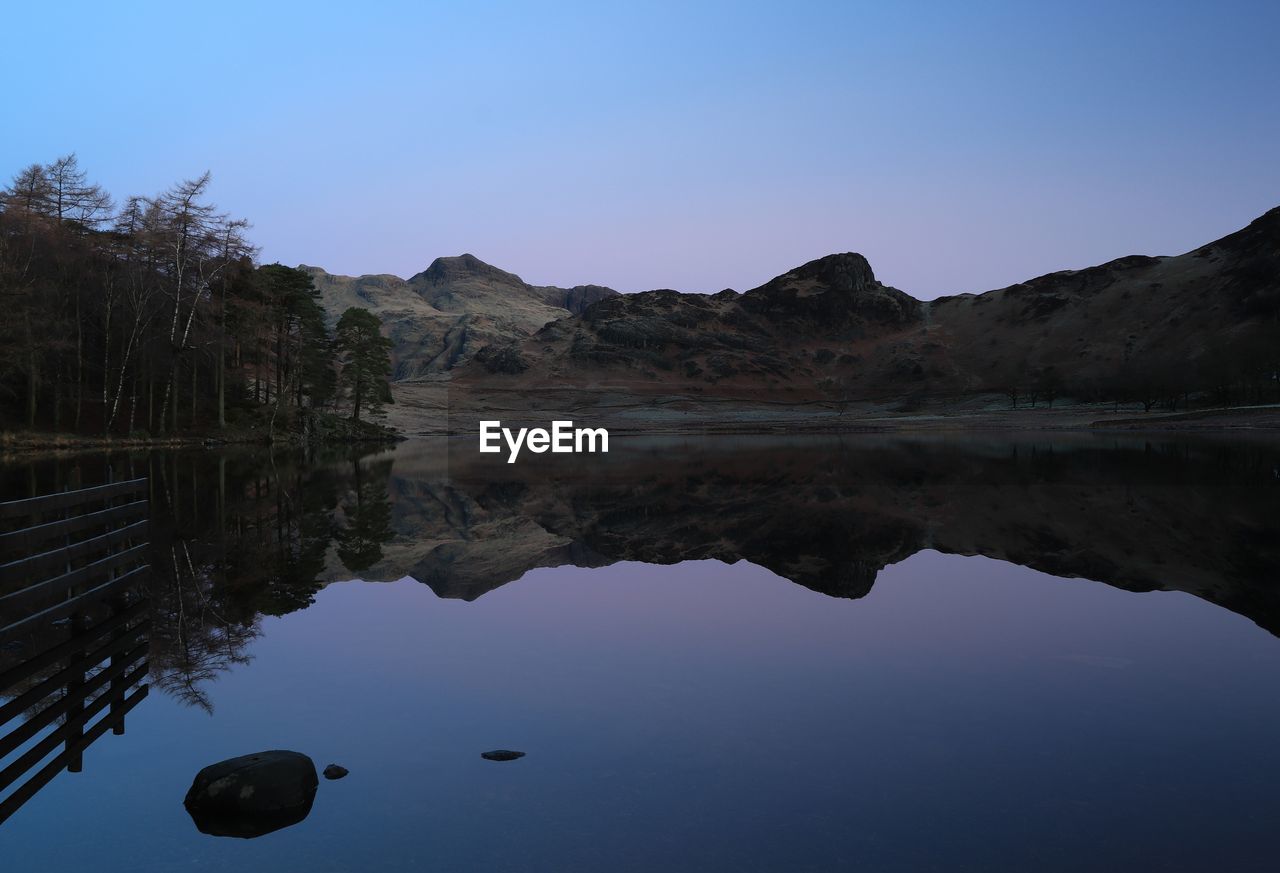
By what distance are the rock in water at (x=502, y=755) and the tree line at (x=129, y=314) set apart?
191 ft

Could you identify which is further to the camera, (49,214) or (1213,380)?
(1213,380)

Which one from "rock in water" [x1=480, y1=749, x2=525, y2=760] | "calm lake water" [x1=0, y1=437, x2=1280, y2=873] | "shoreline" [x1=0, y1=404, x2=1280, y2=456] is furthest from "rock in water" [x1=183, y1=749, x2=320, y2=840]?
"shoreline" [x1=0, y1=404, x2=1280, y2=456]

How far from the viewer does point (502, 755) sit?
760 centimetres

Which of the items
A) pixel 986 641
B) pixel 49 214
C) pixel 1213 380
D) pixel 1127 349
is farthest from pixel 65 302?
pixel 1127 349

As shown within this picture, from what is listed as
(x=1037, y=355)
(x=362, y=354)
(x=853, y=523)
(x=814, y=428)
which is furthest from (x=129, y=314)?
(x=1037, y=355)

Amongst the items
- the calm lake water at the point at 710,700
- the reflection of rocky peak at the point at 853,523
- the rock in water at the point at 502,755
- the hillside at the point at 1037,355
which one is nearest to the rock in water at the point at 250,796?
the calm lake water at the point at 710,700

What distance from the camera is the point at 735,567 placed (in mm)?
17438

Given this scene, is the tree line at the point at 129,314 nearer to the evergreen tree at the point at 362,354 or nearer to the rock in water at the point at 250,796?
the evergreen tree at the point at 362,354

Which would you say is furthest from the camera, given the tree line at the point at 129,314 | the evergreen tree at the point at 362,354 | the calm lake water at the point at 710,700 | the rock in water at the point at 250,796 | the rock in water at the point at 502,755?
the evergreen tree at the point at 362,354

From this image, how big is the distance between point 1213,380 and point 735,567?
394 feet

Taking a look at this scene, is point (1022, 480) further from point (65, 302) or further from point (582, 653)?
point (65, 302)

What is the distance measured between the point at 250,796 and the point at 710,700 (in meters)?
4.54

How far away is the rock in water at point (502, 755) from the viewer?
24.9 ft

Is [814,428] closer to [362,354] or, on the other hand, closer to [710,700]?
[362,354]
